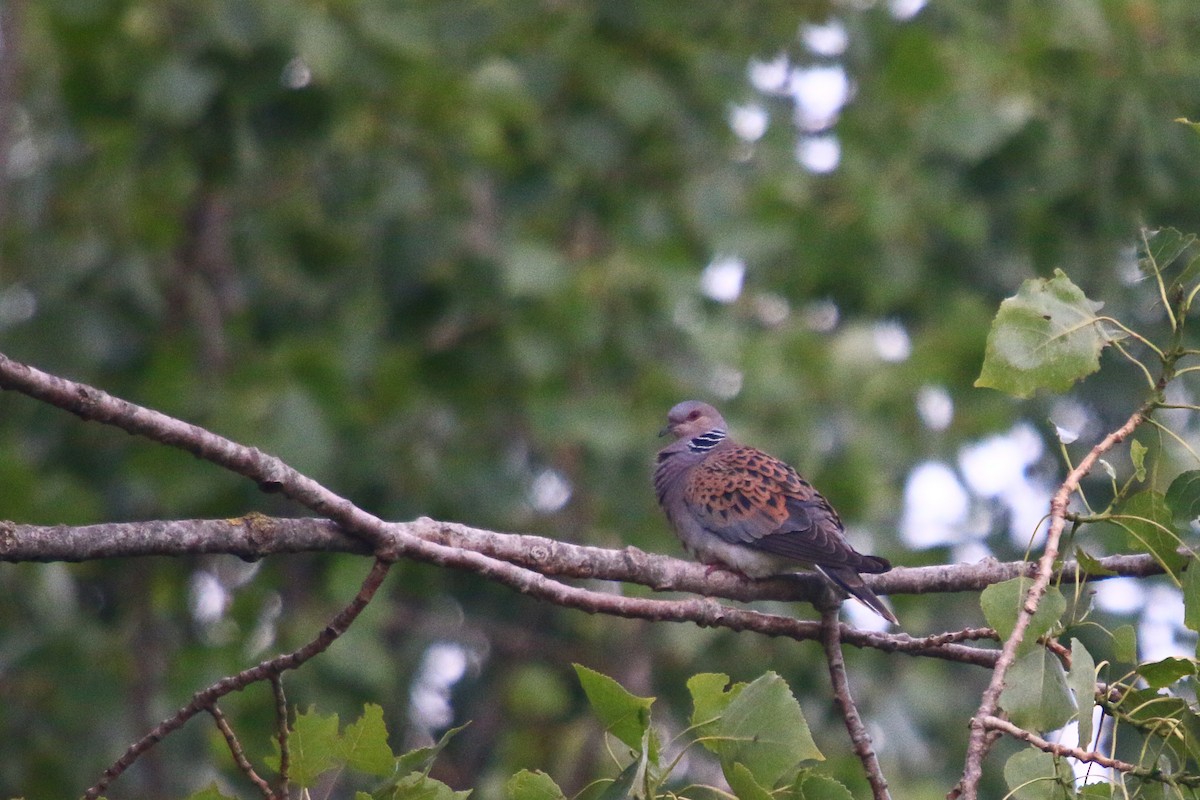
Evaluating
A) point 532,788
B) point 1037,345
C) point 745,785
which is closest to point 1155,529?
point 1037,345

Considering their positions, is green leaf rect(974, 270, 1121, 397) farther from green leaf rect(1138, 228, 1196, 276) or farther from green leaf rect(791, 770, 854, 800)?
green leaf rect(791, 770, 854, 800)

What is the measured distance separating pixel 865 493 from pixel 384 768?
5.03 metres

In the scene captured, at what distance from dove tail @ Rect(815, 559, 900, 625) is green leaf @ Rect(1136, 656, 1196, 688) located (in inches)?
55.2

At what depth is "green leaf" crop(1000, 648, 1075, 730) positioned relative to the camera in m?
2.31

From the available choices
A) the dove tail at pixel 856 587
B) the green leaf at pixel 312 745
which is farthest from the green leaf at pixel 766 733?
the dove tail at pixel 856 587

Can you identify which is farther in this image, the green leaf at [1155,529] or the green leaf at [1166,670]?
the green leaf at [1155,529]

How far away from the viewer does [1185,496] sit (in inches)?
104

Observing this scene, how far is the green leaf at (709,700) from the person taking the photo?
2537 millimetres

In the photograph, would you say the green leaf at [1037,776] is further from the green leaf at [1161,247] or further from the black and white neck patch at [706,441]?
the black and white neck patch at [706,441]

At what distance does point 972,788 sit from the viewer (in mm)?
2107

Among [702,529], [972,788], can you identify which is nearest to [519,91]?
[702,529]

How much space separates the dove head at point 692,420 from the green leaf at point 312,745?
4220 millimetres

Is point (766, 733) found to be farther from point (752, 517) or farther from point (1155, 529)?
point (752, 517)

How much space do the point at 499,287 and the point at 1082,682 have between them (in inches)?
217
